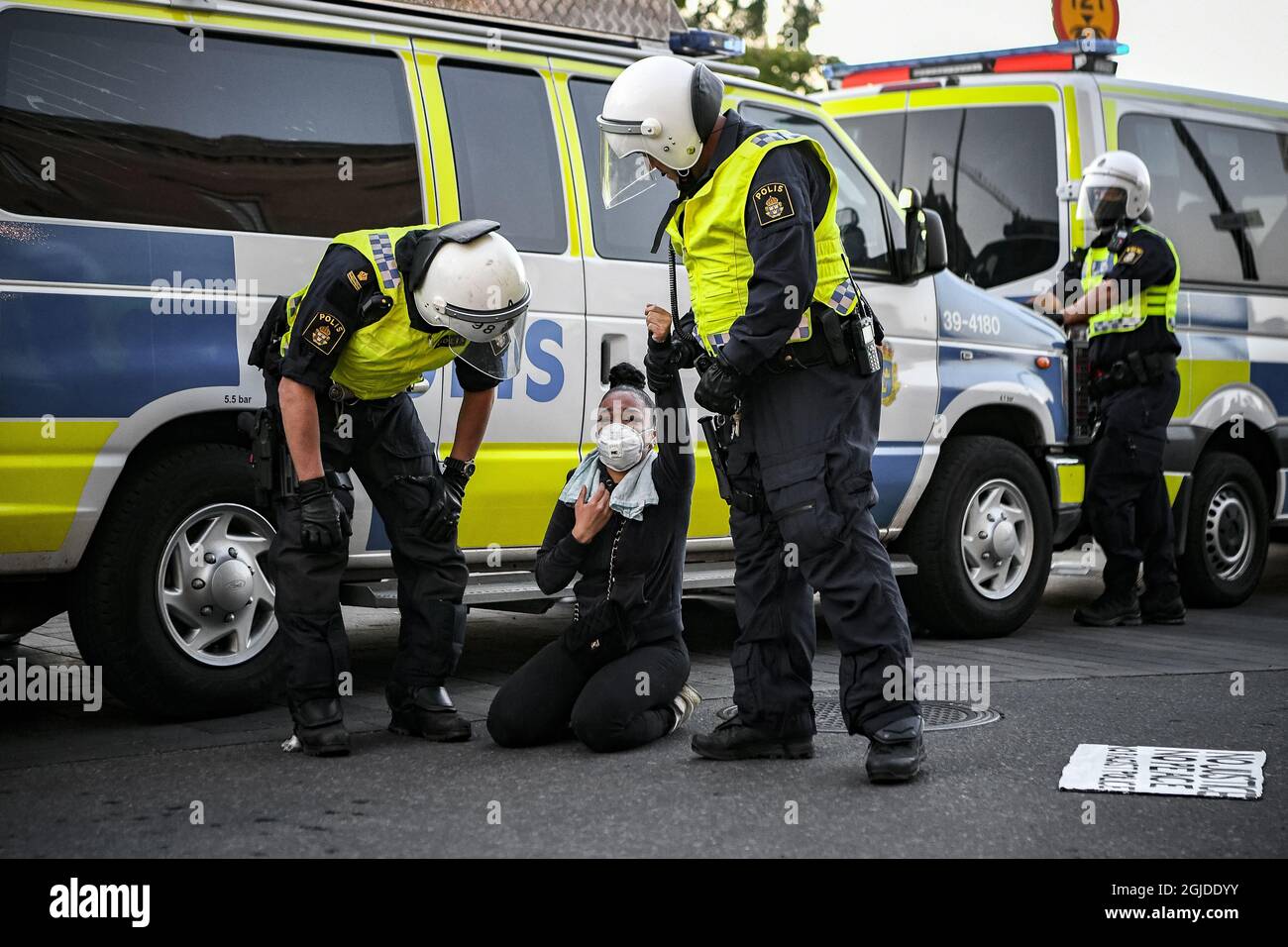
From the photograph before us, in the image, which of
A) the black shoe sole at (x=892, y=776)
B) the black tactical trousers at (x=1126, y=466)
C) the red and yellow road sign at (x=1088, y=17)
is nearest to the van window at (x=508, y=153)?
the black shoe sole at (x=892, y=776)

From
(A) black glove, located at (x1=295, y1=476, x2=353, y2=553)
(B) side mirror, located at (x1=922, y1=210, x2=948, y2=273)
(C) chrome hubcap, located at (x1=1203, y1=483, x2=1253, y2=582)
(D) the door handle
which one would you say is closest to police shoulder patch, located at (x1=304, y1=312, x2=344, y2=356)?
(A) black glove, located at (x1=295, y1=476, x2=353, y2=553)

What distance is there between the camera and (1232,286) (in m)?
8.78

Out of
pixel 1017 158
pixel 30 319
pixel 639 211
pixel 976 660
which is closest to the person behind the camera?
pixel 30 319

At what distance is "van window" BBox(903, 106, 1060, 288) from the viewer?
827 cm

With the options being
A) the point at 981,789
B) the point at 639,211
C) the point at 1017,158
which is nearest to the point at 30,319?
the point at 639,211

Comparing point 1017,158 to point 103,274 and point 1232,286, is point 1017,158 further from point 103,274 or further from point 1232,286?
point 103,274

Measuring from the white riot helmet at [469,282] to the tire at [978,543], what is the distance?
113 inches

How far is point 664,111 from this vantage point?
14.8ft

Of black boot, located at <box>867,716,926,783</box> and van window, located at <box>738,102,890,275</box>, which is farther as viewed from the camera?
van window, located at <box>738,102,890,275</box>

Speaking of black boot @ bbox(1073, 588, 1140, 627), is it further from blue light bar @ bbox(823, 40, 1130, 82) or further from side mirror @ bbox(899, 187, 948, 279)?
blue light bar @ bbox(823, 40, 1130, 82)

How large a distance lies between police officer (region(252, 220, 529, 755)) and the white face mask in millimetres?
404

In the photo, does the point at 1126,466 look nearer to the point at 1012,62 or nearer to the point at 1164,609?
the point at 1164,609
